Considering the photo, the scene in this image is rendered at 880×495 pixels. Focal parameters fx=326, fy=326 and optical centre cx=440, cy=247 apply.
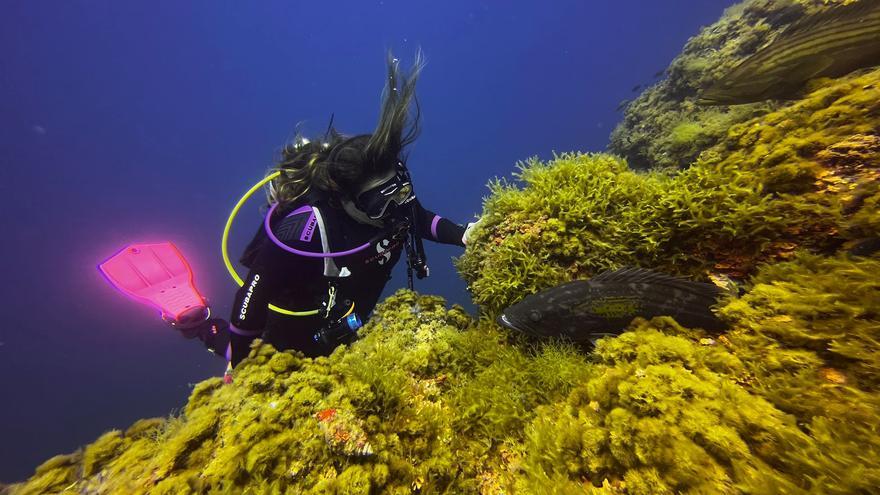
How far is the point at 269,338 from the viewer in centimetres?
482

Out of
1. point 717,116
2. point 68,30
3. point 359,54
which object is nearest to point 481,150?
point 359,54

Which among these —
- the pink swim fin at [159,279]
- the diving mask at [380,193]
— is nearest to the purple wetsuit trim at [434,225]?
the diving mask at [380,193]

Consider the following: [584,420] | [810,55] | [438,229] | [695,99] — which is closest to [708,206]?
[810,55]

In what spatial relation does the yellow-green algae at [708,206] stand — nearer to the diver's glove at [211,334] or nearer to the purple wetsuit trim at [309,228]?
the purple wetsuit trim at [309,228]

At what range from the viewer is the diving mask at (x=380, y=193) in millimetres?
4703

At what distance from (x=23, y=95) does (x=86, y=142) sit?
11475 millimetres

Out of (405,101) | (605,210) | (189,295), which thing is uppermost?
(189,295)

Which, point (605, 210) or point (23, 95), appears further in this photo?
point (23, 95)

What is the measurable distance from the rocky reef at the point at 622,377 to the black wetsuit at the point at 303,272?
1.60m

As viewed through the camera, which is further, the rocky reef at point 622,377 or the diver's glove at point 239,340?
the diver's glove at point 239,340

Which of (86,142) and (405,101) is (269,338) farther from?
(86,142)

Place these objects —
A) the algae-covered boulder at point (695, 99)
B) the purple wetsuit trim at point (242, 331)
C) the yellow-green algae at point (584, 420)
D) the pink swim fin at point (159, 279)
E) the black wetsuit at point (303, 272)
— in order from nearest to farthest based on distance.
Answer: the yellow-green algae at point (584, 420)
the black wetsuit at point (303, 272)
the purple wetsuit trim at point (242, 331)
the algae-covered boulder at point (695, 99)
the pink swim fin at point (159, 279)

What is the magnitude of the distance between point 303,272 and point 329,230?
750 mm

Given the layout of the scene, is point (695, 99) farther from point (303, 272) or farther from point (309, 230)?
point (303, 272)
